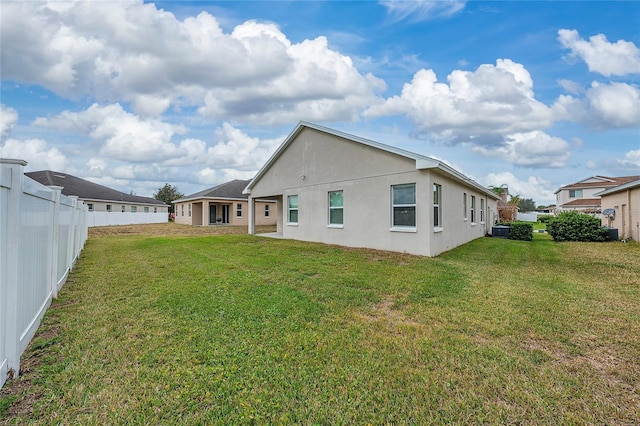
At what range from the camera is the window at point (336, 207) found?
12883mm

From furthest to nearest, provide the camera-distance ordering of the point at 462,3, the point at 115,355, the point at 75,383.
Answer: the point at 462,3 → the point at 115,355 → the point at 75,383

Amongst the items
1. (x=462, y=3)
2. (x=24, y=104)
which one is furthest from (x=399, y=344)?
(x=24, y=104)

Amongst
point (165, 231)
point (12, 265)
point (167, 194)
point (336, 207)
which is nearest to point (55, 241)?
point (12, 265)

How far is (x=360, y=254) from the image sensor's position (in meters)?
10.3

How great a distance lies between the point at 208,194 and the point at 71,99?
15.7 meters

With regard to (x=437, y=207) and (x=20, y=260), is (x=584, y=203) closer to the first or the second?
(x=437, y=207)

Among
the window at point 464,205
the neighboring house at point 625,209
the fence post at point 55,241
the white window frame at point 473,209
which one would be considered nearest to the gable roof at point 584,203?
the neighboring house at point 625,209

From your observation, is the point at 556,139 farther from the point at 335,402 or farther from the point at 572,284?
the point at 335,402

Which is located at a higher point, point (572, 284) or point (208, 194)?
point (208, 194)

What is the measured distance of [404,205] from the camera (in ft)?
34.8

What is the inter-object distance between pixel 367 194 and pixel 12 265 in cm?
1016

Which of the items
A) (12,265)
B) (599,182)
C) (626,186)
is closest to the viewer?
(12,265)

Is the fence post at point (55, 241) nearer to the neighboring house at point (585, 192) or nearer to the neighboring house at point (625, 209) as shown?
the neighboring house at point (625, 209)

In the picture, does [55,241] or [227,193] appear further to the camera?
[227,193]
